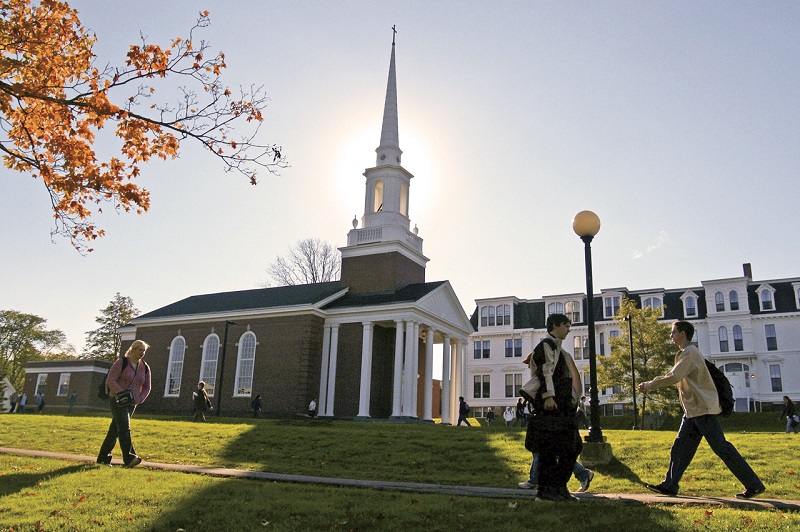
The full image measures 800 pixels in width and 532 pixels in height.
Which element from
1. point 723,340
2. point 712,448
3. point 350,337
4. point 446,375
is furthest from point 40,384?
point 723,340

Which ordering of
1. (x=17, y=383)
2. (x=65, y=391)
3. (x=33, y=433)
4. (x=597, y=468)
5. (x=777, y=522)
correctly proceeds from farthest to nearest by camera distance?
1. (x=17, y=383)
2. (x=65, y=391)
3. (x=33, y=433)
4. (x=597, y=468)
5. (x=777, y=522)

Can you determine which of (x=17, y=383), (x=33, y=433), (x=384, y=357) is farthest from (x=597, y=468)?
(x=17, y=383)

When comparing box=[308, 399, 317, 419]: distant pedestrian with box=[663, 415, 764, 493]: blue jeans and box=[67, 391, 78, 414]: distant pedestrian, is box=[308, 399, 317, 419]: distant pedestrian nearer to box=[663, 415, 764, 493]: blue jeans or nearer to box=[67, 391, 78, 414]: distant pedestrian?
box=[67, 391, 78, 414]: distant pedestrian

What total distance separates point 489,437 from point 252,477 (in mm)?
8004

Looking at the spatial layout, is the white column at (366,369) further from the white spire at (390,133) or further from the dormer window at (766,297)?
the dormer window at (766,297)

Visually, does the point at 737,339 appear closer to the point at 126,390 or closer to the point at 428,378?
the point at 428,378

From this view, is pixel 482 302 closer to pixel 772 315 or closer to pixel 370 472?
pixel 772 315

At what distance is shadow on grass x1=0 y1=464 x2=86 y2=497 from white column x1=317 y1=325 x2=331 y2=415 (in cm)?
2335

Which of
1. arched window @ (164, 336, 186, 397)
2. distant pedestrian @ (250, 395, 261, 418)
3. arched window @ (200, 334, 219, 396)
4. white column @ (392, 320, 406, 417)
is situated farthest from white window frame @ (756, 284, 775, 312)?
arched window @ (164, 336, 186, 397)

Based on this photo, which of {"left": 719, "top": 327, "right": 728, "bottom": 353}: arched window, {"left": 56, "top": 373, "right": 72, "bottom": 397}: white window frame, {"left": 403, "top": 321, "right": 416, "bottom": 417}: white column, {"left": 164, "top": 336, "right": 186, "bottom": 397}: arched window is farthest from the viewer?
{"left": 719, "top": 327, "right": 728, "bottom": 353}: arched window

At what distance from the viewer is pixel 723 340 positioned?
1932 inches

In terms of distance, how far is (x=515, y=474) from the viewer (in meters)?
11.4

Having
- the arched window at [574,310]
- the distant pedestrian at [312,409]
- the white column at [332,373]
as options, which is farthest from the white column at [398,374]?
the arched window at [574,310]

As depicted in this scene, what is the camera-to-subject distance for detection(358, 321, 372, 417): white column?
3119 centimetres
